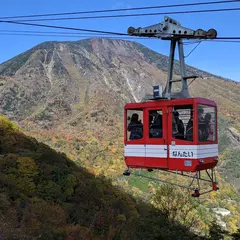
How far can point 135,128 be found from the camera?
405 inches

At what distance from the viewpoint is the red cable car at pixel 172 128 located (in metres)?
9.02

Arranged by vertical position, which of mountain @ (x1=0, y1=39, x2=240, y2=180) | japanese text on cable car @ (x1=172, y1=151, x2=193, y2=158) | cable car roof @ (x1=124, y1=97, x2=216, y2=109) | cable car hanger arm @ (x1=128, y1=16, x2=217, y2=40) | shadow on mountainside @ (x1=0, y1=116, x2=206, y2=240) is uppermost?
mountain @ (x1=0, y1=39, x2=240, y2=180)

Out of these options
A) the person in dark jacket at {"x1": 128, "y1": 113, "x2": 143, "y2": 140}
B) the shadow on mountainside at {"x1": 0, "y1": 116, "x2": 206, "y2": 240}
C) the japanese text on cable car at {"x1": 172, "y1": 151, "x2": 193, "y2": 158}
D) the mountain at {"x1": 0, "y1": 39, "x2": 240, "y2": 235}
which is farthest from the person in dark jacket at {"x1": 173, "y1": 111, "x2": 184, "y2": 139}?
the mountain at {"x1": 0, "y1": 39, "x2": 240, "y2": 235}

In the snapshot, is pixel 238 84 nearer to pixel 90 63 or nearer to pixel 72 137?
pixel 90 63

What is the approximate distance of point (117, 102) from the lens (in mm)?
133375

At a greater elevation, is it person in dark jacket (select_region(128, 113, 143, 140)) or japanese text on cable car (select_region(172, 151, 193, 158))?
person in dark jacket (select_region(128, 113, 143, 140))

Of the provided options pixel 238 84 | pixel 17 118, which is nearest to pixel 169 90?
pixel 17 118

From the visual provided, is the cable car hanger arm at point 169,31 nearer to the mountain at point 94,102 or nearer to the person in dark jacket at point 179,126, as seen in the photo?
the person in dark jacket at point 179,126

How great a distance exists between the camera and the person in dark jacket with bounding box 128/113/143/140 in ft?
33.3

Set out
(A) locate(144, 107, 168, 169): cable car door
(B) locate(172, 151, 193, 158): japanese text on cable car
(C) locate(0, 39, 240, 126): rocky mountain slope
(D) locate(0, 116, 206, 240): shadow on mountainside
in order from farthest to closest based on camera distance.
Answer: (C) locate(0, 39, 240, 126): rocky mountain slope → (D) locate(0, 116, 206, 240): shadow on mountainside → (A) locate(144, 107, 168, 169): cable car door → (B) locate(172, 151, 193, 158): japanese text on cable car

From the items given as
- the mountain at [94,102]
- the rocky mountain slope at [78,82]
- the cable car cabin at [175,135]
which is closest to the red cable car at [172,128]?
the cable car cabin at [175,135]

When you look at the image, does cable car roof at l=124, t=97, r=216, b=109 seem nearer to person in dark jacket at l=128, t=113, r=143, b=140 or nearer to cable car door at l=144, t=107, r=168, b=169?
cable car door at l=144, t=107, r=168, b=169

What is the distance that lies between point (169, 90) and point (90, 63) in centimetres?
14863

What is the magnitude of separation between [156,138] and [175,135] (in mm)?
606
